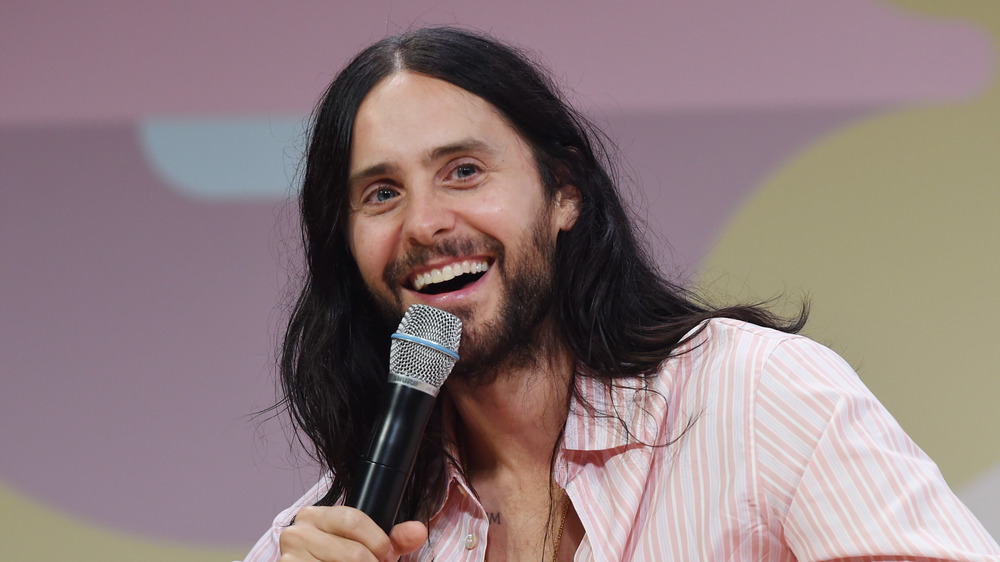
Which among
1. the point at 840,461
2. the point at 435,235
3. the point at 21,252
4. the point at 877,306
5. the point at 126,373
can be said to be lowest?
the point at 126,373

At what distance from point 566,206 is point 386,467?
0.85 metres

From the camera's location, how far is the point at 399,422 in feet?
4.13

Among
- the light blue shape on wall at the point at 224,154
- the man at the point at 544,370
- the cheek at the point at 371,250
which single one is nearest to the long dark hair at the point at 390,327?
the man at the point at 544,370

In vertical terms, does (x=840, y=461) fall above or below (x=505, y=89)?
below

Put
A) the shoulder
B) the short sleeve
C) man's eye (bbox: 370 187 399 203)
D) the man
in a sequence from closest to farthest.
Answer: the short sleeve
the man
the shoulder
man's eye (bbox: 370 187 399 203)

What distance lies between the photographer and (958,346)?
2375 mm

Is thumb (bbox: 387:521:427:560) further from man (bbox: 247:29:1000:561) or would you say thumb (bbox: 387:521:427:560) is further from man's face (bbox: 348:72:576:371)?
man's face (bbox: 348:72:576:371)

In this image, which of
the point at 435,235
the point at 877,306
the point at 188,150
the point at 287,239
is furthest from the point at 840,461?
the point at 188,150

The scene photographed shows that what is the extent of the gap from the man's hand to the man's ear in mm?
805

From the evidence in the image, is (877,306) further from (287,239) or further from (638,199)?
(287,239)

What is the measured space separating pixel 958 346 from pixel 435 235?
1.36 metres

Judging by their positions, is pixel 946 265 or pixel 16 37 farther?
pixel 16 37

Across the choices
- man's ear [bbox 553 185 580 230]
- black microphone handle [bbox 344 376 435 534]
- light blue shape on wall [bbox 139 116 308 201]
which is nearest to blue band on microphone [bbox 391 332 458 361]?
black microphone handle [bbox 344 376 435 534]

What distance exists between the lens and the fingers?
1216 mm
